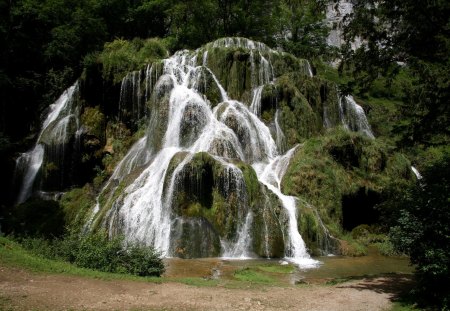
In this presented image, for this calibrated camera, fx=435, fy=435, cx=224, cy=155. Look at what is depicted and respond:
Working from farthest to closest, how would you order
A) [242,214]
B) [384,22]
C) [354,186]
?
[354,186]
[242,214]
[384,22]

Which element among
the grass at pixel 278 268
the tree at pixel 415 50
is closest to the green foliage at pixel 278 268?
the grass at pixel 278 268

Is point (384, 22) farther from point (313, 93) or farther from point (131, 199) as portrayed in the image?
point (313, 93)

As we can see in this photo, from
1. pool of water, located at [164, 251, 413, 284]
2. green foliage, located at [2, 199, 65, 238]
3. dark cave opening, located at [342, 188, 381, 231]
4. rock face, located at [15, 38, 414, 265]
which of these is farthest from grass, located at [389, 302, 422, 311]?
green foliage, located at [2, 199, 65, 238]

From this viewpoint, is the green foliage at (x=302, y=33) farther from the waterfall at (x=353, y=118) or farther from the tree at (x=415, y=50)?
the tree at (x=415, y=50)

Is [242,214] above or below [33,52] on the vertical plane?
below

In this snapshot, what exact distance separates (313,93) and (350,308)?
22.3m

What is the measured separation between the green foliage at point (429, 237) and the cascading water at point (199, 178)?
657 cm

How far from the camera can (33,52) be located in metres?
36.3

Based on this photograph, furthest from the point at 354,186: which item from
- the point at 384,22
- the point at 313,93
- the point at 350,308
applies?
the point at 350,308

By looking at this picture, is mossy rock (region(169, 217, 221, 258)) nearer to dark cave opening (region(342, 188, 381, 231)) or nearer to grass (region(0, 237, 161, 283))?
grass (region(0, 237, 161, 283))

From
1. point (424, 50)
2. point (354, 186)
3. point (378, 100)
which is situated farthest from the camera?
point (378, 100)

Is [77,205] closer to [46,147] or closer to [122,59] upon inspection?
[46,147]

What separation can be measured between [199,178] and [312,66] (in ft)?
67.2

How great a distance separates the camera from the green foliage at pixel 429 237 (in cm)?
803
